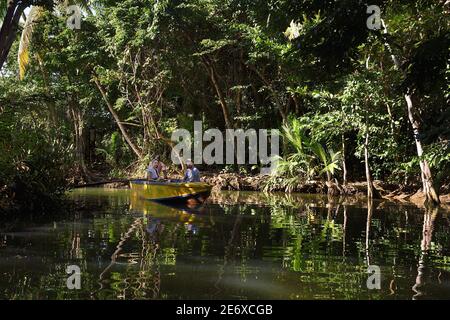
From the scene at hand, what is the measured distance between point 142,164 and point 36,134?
42.6ft

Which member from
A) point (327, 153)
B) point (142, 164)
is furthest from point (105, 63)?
point (327, 153)

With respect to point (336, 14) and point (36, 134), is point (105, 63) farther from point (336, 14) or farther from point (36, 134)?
point (336, 14)

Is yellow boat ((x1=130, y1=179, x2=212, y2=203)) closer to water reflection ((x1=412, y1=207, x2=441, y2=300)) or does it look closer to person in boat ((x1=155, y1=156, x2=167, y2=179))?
person in boat ((x1=155, y1=156, x2=167, y2=179))

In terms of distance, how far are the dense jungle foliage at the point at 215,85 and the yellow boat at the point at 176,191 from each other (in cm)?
275

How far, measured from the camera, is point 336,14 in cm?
902

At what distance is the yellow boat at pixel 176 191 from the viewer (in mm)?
15703

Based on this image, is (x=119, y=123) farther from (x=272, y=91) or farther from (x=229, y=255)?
(x=229, y=255)

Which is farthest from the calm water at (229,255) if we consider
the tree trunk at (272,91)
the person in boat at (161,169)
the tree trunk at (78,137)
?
the tree trunk at (78,137)

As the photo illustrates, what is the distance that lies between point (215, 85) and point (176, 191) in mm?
11265

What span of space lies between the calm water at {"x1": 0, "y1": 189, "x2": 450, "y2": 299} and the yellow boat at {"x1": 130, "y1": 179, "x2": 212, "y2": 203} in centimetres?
115

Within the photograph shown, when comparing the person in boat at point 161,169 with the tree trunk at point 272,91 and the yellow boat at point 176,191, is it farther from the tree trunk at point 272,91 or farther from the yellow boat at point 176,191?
the tree trunk at point 272,91

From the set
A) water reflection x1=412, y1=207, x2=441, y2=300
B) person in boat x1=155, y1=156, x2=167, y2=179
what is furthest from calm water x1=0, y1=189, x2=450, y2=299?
person in boat x1=155, y1=156, x2=167, y2=179
